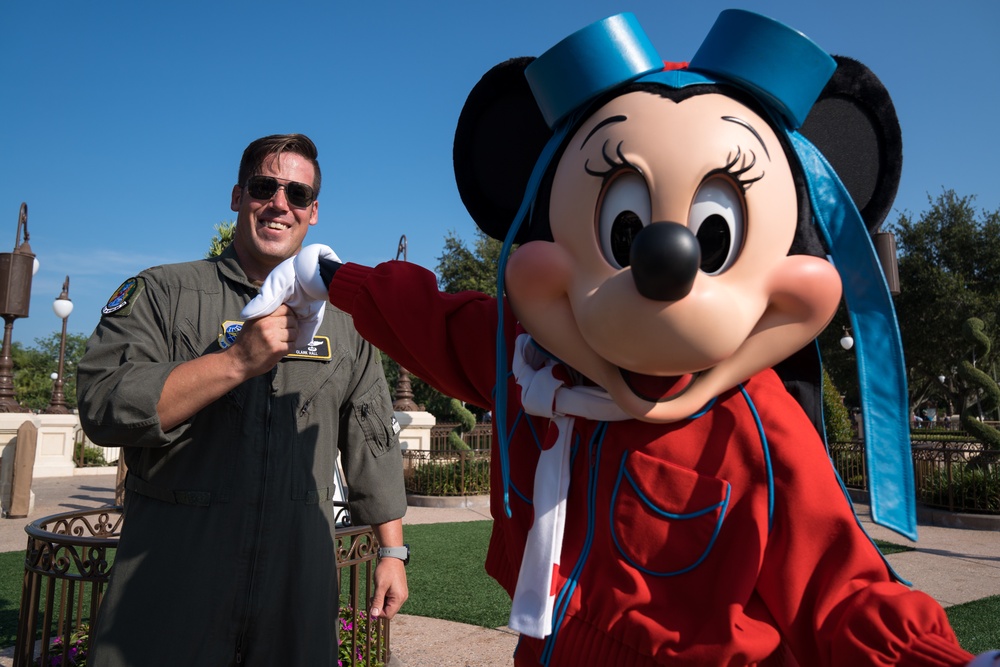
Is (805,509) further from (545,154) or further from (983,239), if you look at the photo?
(983,239)

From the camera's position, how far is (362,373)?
9.44 feet

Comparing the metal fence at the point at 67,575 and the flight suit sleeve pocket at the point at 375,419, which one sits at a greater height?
the flight suit sleeve pocket at the point at 375,419

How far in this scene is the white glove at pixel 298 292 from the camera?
2.09 metres

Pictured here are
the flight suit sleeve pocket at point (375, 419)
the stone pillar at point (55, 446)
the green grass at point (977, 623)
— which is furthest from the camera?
the stone pillar at point (55, 446)

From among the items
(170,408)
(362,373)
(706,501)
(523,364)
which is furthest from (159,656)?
(706,501)

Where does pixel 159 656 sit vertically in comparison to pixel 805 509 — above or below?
below

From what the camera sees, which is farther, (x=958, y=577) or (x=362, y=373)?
(x=958, y=577)

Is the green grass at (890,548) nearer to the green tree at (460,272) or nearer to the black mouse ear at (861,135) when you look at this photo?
the black mouse ear at (861,135)

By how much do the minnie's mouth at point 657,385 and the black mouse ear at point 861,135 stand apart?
0.78 m

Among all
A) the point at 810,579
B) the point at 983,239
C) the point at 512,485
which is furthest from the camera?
the point at 983,239

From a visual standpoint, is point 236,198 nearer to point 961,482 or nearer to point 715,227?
Answer: point 715,227

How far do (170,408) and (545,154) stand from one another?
4.39ft

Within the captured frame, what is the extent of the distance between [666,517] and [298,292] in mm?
1235

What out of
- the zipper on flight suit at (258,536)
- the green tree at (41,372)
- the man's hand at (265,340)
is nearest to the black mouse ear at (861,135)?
the man's hand at (265,340)
